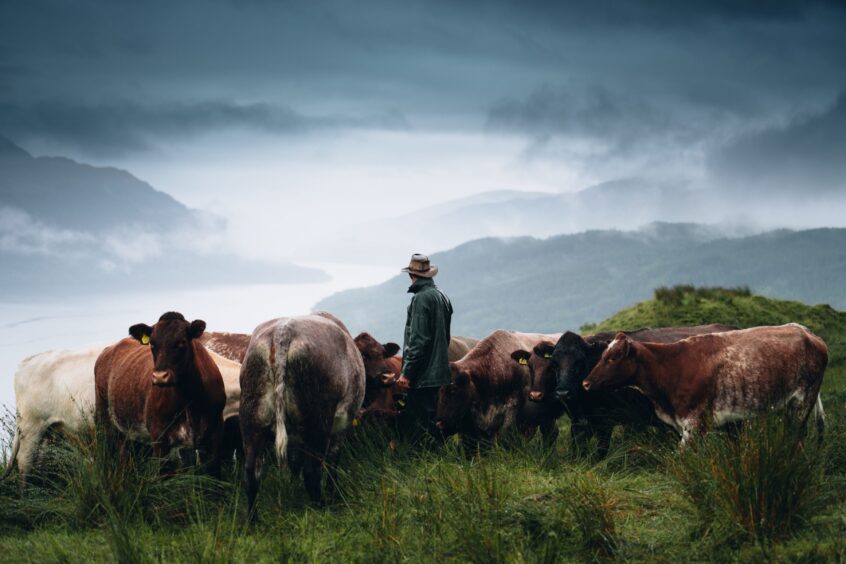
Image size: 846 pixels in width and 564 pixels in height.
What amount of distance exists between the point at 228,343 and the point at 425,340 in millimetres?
4090

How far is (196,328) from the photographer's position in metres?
10.3

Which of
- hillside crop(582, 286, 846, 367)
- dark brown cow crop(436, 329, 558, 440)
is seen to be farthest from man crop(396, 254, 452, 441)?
hillside crop(582, 286, 846, 367)

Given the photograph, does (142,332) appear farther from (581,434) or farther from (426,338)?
(581,434)

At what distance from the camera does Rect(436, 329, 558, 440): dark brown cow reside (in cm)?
1305

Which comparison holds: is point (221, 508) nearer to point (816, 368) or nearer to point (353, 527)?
point (353, 527)

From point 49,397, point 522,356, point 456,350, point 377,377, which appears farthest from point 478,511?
point 456,350

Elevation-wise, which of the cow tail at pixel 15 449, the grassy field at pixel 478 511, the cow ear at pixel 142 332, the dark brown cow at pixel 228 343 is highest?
the cow ear at pixel 142 332

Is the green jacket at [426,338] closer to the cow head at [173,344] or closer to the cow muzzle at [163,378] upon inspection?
the cow head at [173,344]

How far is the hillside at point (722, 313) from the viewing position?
25.5 metres

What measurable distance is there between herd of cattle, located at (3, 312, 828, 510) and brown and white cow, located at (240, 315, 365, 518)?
2 cm

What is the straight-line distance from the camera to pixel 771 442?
8.16 metres

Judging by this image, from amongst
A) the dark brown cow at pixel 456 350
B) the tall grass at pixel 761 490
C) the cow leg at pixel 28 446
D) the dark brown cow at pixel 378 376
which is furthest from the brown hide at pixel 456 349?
the tall grass at pixel 761 490

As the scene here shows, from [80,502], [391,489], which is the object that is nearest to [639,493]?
[391,489]

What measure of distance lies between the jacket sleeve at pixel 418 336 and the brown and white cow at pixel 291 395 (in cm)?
160
